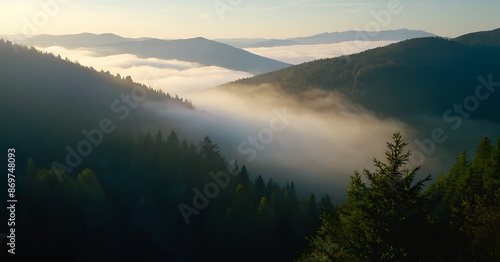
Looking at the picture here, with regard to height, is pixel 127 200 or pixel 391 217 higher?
pixel 391 217

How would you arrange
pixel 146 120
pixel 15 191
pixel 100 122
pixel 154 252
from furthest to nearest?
pixel 146 120
pixel 100 122
pixel 154 252
pixel 15 191

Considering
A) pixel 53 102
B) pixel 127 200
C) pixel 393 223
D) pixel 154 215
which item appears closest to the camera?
pixel 393 223

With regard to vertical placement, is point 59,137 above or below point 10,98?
below

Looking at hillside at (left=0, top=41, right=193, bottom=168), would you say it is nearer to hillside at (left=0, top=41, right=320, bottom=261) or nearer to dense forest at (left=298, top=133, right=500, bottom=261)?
hillside at (left=0, top=41, right=320, bottom=261)

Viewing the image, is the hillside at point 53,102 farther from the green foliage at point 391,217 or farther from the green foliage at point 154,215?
the green foliage at point 391,217

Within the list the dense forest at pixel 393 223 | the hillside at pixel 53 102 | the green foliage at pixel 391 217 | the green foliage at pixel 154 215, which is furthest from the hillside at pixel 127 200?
the green foliage at pixel 391 217

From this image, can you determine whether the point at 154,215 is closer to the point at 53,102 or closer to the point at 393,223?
the point at 393,223

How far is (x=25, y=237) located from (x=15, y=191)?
7.48 m

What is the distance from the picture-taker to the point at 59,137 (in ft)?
258

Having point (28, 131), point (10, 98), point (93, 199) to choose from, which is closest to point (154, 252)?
point (93, 199)

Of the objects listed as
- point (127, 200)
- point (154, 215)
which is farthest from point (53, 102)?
point (154, 215)

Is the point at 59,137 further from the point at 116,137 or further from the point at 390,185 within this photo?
the point at 390,185

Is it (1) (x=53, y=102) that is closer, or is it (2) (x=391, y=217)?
(2) (x=391, y=217)

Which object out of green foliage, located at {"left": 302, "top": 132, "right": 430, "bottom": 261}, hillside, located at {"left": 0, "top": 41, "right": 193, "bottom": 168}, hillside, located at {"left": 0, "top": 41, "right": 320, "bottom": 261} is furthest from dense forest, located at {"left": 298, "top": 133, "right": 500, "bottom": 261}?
hillside, located at {"left": 0, "top": 41, "right": 193, "bottom": 168}
